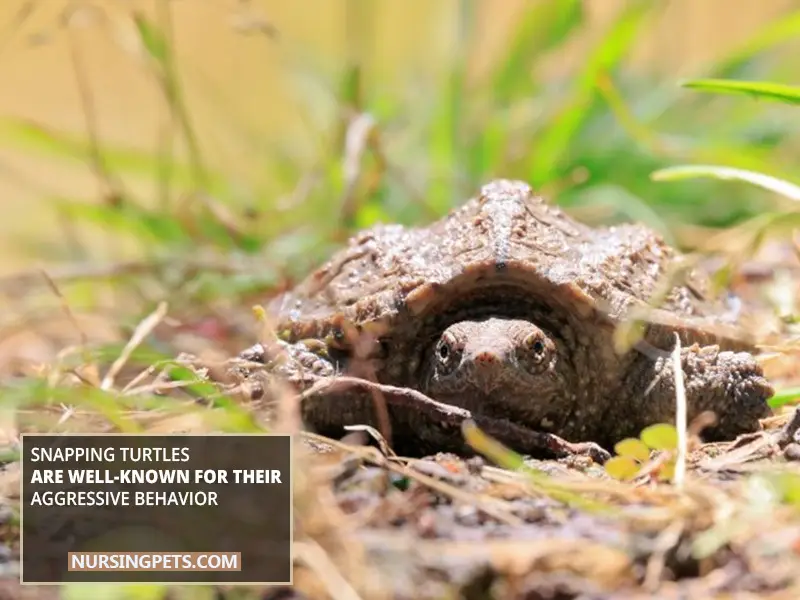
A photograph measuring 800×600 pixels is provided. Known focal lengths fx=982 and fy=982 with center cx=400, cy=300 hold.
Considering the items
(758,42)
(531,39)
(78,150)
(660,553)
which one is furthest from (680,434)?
(78,150)

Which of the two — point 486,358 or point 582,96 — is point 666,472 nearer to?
point 486,358

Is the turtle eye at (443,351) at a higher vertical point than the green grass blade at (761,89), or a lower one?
lower

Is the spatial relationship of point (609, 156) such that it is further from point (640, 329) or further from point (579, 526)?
point (579, 526)

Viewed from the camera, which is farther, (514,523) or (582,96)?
(582,96)

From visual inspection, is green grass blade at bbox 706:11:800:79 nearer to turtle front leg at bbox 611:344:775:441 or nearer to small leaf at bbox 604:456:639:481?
turtle front leg at bbox 611:344:775:441

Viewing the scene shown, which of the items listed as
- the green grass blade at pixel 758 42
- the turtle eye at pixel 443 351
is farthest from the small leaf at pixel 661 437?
the green grass blade at pixel 758 42

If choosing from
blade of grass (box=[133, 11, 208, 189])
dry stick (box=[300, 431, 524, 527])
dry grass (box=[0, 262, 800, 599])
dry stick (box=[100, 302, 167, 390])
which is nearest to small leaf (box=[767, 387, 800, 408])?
dry grass (box=[0, 262, 800, 599])
